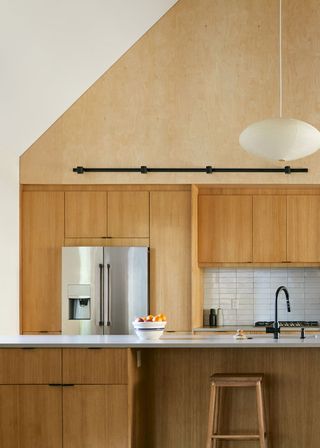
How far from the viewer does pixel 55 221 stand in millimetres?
7824

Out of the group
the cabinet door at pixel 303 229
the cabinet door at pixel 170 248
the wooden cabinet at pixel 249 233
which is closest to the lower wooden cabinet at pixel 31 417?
the cabinet door at pixel 170 248

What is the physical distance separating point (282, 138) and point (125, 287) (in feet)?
10.4

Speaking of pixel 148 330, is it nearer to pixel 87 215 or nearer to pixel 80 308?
pixel 80 308

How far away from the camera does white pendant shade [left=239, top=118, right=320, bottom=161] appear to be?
4.88 metres

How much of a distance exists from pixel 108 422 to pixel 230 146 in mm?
3428

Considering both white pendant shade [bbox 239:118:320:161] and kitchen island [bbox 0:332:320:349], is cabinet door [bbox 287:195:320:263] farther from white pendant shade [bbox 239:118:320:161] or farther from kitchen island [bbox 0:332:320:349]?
white pendant shade [bbox 239:118:320:161]

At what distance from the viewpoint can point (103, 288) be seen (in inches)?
301

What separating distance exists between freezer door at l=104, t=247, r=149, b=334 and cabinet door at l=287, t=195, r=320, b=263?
1.52 metres

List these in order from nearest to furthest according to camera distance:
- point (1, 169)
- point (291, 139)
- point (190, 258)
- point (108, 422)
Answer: point (291, 139)
point (108, 422)
point (1, 169)
point (190, 258)

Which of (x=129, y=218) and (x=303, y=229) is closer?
(x=129, y=218)

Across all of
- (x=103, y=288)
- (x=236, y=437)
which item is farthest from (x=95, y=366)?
(x=103, y=288)

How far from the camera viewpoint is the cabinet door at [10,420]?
5285 millimetres

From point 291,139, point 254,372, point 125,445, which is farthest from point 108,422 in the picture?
point 291,139

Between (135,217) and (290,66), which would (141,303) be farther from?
(290,66)
